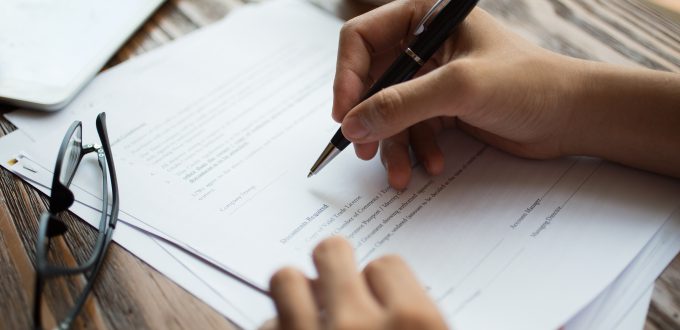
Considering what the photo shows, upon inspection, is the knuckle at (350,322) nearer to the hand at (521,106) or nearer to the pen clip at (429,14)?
the hand at (521,106)

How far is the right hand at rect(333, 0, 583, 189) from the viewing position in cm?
48

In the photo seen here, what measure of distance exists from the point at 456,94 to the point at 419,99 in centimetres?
3

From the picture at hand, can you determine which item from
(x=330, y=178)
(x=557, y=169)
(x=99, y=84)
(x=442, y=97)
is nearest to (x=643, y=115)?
(x=557, y=169)

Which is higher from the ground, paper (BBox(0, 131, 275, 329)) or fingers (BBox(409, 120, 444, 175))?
fingers (BBox(409, 120, 444, 175))

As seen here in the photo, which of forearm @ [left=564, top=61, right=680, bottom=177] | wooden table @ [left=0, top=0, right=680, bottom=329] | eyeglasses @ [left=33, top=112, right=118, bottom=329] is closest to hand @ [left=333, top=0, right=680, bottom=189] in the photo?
forearm @ [left=564, top=61, right=680, bottom=177]

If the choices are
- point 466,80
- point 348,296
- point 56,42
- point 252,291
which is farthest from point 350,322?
point 56,42

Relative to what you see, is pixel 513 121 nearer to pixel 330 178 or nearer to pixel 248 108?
pixel 330 178

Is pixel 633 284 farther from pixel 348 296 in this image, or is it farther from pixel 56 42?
pixel 56 42

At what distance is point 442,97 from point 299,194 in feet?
0.54

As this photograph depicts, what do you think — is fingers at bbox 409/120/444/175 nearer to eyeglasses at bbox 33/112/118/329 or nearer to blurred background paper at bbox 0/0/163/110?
eyeglasses at bbox 33/112/118/329

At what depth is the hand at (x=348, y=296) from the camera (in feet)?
1.13

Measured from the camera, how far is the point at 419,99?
1.55 feet

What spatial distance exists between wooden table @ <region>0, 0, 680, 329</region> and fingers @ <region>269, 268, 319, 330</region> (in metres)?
0.08

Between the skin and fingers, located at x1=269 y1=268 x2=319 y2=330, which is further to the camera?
the skin
